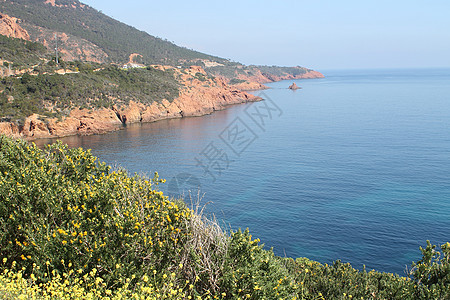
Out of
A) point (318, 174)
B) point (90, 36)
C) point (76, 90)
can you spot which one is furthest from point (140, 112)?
point (90, 36)

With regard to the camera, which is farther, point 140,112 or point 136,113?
point 140,112

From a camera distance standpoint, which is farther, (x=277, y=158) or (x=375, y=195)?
(x=277, y=158)

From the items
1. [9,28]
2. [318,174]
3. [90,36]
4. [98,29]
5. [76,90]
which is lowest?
[318,174]

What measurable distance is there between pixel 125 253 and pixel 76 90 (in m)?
69.4

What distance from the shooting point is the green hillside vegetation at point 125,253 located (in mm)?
10547

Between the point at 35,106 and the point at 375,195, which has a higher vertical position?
the point at 35,106

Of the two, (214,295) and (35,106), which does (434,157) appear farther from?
(35,106)

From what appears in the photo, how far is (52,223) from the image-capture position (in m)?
12.4

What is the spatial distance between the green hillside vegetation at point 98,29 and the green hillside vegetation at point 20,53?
29.8 m

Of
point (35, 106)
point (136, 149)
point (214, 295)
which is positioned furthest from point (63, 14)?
point (214, 295)

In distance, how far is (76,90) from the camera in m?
74.1

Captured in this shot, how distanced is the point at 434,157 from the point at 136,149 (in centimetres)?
3920

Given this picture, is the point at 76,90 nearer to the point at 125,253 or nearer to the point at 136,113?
the point at 136,113

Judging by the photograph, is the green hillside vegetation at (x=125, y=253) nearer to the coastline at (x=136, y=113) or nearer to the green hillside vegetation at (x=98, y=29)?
the coastline at (x=136, y=113)
